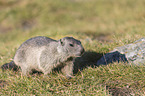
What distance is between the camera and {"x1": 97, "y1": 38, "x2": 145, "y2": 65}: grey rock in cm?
473

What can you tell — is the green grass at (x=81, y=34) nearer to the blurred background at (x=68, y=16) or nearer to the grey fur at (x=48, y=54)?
the blurred background at (x=68, y=16)

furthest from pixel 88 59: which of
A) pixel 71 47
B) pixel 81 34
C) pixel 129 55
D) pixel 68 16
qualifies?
pixel 68 16

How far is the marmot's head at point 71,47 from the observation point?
13.4ft

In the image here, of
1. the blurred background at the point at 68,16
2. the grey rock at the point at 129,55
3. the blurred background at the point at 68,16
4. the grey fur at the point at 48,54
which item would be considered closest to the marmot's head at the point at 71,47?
the grey fur at the point at 48,54

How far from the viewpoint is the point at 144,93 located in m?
3.56

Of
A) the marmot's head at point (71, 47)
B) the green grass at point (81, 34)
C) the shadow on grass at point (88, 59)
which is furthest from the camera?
the shadow on grass at point (88, 59)

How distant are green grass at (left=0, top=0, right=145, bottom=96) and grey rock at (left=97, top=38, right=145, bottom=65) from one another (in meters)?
0.37

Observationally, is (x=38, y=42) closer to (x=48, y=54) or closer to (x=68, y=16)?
(x=48, y=54)

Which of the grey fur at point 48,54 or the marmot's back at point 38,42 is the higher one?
the marmot's back at point 38,42

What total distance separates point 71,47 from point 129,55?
1797 millimetres

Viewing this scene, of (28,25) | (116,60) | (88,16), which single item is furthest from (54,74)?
(88,16)

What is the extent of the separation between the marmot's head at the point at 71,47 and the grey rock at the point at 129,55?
1.02 metres

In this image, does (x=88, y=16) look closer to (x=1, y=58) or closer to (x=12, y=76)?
(x=1, y=58)

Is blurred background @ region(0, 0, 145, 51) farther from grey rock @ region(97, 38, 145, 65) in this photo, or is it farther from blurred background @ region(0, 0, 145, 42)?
grey rock @ region(97, 38, 145, 65)
